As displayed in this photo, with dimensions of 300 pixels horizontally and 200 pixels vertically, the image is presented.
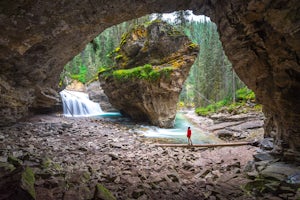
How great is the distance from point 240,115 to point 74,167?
719 inches

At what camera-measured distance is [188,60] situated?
65.9 ft

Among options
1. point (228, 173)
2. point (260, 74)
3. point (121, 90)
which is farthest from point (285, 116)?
point (121, 90)

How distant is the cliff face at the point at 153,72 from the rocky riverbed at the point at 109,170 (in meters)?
9.37

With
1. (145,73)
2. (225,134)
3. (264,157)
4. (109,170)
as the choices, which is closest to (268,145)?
(264,157)

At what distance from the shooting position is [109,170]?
22.3 ft

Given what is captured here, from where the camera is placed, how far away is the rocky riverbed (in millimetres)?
4570

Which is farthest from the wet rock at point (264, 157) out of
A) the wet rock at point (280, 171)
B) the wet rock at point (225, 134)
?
the wet rock at point (225, 134)

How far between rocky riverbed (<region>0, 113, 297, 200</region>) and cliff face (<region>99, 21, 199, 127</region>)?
30.7 ft

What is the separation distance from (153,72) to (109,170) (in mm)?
13445

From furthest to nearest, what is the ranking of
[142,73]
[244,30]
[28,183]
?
[142,73], [244,30], [28,183]

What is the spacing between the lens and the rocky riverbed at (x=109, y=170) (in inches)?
180

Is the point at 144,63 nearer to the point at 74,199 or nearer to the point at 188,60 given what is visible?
the point at 188,60

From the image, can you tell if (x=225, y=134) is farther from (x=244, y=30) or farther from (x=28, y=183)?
(x=28, y=183)

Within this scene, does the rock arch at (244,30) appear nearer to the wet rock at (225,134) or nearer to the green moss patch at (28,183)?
the green moss patch at (28,183)
